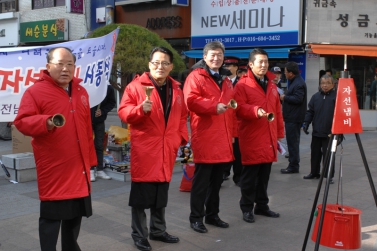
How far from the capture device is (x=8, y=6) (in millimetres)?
25047

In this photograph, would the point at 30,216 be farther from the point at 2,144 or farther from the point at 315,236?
the point at 2,144

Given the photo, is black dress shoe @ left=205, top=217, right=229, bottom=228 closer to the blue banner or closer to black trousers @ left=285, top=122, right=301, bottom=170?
black trousers @ left=285, top=122, right=301, bottom=170

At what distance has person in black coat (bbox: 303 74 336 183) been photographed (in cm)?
753

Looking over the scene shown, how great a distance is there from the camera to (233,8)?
16922mm

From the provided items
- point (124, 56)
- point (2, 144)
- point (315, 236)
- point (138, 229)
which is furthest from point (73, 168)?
point (2, 144)

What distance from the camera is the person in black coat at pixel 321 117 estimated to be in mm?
7531

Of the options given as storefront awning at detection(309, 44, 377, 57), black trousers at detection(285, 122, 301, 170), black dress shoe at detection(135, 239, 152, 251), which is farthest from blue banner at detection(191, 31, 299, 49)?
black dress shoe at detection(135, 239, 152, 251)

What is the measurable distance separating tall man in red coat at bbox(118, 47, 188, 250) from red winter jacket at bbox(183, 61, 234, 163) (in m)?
0.36

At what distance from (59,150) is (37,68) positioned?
3.14m

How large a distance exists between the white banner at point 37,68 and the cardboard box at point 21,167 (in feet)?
3.94

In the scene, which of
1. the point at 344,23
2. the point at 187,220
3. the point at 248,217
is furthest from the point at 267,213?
the point at 344,23

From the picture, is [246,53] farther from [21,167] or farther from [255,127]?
[255,127]

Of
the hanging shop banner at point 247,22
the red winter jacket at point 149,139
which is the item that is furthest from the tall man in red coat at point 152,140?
the hanging shop banner at point 247,22

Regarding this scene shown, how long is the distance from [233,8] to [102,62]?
1106cm
